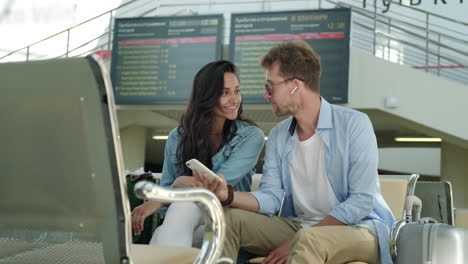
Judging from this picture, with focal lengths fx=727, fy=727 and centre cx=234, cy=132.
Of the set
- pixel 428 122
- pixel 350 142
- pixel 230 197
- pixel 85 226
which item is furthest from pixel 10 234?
pixel 428 122

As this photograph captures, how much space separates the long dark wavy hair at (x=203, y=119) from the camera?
8.23 ft

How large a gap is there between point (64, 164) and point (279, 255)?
955 millimetres

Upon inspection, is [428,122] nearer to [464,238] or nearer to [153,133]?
[153,133]

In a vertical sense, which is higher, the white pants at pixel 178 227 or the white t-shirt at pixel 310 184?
the white t-shirt at pixel 310 184

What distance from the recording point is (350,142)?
221 centimetres

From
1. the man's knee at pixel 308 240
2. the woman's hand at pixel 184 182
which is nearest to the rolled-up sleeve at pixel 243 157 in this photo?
the woman's hand at pixel 184 182

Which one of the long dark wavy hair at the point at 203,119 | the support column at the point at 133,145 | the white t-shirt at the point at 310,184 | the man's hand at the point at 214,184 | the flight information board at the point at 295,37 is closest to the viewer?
the man's hand at the point at 214,184

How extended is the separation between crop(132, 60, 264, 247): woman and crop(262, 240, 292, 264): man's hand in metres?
0.44

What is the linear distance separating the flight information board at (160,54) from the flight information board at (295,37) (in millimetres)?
284

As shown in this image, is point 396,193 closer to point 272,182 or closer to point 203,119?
point 272,182

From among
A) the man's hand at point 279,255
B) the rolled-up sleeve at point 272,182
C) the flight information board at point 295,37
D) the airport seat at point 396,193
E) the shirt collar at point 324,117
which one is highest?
the flight information board at point 295,37

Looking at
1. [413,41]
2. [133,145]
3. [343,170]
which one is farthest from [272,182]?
[133,145]

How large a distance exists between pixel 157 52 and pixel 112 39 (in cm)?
60

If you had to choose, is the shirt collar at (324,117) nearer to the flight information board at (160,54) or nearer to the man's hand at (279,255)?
the man's hand at (279,255)
